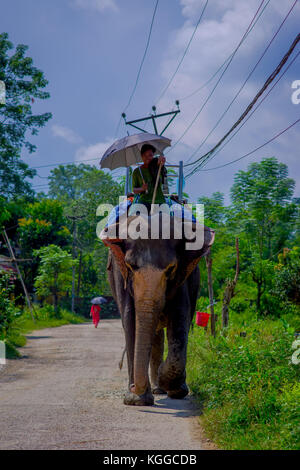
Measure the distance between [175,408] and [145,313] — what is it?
1443mm

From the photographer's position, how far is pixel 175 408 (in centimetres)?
742

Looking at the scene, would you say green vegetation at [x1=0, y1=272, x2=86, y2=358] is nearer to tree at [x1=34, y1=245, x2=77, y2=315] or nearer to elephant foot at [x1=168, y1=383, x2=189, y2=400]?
elephant foot at [x1=168, y1=383, x2=189, y2=400]

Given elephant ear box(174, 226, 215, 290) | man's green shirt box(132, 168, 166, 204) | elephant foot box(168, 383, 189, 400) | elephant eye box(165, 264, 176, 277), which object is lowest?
elephant foot box(168, 383, 189, 400)

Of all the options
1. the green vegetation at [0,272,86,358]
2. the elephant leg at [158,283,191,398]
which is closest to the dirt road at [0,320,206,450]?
the elephant leg at [158,283,191,398]

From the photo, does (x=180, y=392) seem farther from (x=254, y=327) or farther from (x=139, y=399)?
(x=254, y=327)

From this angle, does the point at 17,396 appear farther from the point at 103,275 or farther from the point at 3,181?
the point at 103,275

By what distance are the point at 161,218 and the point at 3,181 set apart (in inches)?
778

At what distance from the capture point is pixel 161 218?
750 centimetres

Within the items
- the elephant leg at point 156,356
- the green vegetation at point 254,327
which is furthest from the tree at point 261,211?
the elephant leg at point 156,356

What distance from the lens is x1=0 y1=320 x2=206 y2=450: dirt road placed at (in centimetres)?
516

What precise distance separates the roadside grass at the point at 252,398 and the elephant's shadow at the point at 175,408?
15 centimetres

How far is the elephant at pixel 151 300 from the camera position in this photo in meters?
7.00

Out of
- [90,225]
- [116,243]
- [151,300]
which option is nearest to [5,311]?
[116,243]
